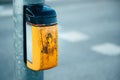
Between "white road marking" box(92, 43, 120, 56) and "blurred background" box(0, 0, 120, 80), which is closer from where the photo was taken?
"blurred background" box(0, 0, 120, 80)

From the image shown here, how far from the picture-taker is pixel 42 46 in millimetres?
1962

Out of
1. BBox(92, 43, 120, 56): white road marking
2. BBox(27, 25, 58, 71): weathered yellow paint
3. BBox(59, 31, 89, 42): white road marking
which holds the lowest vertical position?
BBox(59, 31, 89, 42): white road marking

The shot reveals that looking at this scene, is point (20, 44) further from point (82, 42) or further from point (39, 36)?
point (82, 42)

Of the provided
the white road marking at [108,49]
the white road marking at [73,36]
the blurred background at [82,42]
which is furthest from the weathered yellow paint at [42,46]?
the white road marking at [73,36]

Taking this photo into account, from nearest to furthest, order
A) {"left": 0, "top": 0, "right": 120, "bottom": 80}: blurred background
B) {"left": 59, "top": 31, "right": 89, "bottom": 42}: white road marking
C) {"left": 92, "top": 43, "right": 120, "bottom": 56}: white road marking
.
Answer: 1. {"left": 0, "top": 0, "right": 120, "bottom": 80}: blurred background
2. {"left": 92, "top": 43, "right": 120, "bottom": 56}: white road marking
3. {"left": 59, "top": 31, "right": 89, "bottom": 42}: white road marking

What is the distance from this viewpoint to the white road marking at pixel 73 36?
22.4ft

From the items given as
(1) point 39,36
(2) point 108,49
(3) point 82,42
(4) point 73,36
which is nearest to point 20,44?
(1) point 39,36

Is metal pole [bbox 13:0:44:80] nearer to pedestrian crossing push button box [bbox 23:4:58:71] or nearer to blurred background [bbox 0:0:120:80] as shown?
pedestrian crossing push button box [bbox 23:4:58:71]

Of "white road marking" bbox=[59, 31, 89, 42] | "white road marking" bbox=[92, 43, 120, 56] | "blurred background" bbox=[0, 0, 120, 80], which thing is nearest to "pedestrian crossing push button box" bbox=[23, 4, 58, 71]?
"blurred background" bbox=[0, 0, 120, 80]

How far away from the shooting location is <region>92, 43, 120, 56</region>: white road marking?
6.00 metres

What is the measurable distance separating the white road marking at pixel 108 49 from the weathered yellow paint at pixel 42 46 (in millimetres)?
4046

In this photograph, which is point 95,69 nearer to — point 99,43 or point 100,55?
point 100,55

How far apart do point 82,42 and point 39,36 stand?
4.72 m

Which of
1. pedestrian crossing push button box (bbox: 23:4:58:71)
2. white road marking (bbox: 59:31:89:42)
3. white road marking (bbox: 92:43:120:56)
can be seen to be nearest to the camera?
pedestrian crossing push button box (bbox: 23:4:58:71)
